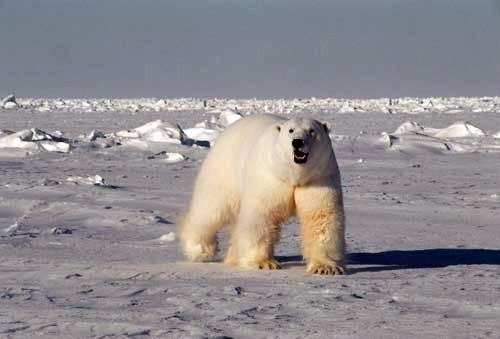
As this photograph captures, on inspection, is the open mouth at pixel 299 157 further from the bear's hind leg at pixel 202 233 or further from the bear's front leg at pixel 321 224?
the bear's hind leg at pixel 202 233

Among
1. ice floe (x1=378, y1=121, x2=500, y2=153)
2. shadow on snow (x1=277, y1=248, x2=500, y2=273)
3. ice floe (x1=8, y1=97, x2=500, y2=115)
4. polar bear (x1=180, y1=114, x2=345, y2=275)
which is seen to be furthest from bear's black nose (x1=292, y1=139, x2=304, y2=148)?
ice floe (x1=8, y1=97, x2=500, y2=115)

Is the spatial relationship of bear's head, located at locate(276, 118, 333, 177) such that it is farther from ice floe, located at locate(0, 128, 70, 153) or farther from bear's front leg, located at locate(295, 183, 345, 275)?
ice floe, located at locate(0, 128, 70, 153)

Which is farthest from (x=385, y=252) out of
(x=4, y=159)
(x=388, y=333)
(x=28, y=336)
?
(x=4, y=159)

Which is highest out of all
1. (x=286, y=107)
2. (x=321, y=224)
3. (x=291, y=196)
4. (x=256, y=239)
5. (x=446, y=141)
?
(x=291, y=196)

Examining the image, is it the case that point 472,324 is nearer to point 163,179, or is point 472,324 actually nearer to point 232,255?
point 232,255

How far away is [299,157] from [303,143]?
108 millimetres

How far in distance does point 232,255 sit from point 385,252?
1351 millimetres

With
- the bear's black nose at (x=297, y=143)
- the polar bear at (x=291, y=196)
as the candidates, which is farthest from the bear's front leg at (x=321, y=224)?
the bear's black nose at (x=297, y=143)

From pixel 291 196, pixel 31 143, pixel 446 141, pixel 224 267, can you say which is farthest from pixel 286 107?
pixel 291 196

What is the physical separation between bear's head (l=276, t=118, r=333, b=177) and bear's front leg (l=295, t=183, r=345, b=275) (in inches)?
7.2

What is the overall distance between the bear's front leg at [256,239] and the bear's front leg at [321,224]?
215 mm

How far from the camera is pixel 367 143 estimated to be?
19.7 m

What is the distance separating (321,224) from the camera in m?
6.58

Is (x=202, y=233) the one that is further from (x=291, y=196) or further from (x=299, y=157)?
(x=299, y=157)
